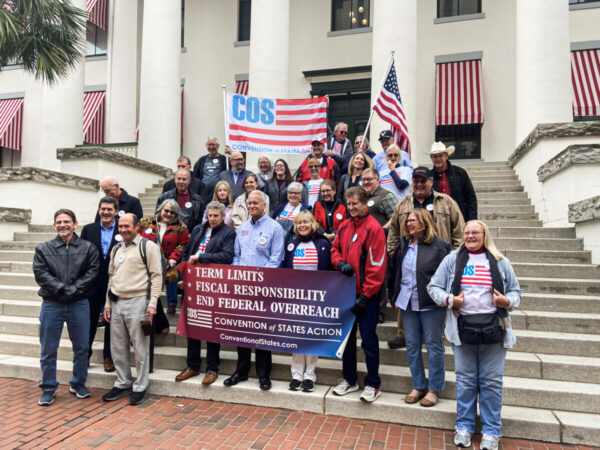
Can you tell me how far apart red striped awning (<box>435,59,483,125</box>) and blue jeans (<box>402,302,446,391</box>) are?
11447 millimetres

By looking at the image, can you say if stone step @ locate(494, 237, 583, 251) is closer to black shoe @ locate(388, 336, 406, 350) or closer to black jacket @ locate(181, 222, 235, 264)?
black shoe @ locate(388, 336, 406, 350)

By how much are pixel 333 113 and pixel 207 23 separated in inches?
253

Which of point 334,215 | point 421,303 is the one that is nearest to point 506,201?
point 334,215

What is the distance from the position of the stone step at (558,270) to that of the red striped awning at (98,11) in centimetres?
1691

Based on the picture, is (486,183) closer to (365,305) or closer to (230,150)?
(230,150)

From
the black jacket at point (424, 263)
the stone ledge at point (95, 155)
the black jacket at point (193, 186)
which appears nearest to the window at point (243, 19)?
the stone ledge at point (95, 155)

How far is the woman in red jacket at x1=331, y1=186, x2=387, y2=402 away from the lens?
4.41 metres

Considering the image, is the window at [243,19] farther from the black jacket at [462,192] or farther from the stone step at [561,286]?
the stone step at [561,286]

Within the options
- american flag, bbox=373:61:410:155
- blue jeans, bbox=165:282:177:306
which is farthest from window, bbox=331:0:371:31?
blue jeans, bbox=165:282:177:306

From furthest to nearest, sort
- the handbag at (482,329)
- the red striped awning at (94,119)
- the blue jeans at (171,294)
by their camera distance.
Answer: the red striped awning at (94,119) < the blue jeans at (171,294) < the handbag at (482,329)

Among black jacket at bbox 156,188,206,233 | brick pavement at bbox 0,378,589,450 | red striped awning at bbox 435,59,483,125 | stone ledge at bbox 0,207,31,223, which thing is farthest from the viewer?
red striped awning at bbox 435,59,483,125

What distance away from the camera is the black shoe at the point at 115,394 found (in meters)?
4.88

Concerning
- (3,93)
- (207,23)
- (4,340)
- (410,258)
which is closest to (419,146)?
(207,23)

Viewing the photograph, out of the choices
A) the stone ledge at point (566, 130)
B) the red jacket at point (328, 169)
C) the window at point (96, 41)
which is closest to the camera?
the red jacket at point (328, 169)
